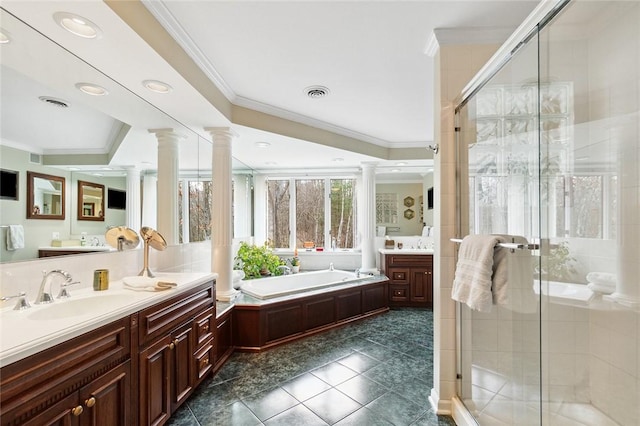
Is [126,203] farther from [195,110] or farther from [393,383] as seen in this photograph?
[393,383]

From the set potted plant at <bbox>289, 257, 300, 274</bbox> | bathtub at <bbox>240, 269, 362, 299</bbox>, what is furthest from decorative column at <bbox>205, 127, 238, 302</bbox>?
potted plant at <bbox>289, 257, 300, 274</bbox>

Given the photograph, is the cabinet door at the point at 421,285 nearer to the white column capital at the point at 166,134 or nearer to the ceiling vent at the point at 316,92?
the ceiling vent at the point at 316,92

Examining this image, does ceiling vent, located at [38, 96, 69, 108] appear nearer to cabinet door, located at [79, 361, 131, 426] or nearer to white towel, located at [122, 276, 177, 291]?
white towel, located at [122, 276, 177, 291]

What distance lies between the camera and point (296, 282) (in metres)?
4.29

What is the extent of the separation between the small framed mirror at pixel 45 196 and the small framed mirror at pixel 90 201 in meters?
0.11

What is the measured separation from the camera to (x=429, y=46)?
1926 millimetres

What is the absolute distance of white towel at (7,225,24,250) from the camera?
1.39m

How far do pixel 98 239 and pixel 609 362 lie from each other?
3235 millimetres

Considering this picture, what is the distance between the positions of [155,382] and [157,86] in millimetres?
1886

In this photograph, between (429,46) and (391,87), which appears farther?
(391,87)

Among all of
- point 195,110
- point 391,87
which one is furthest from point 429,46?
point 195,110

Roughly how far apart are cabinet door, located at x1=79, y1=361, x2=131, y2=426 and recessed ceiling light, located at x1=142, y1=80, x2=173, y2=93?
5.59 feet

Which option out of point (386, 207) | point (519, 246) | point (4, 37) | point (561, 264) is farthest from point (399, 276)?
A: point (4, 37)

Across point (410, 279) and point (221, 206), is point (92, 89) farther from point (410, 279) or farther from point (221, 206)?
point (410, 279)
